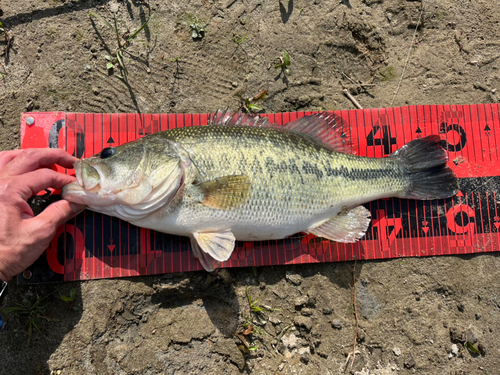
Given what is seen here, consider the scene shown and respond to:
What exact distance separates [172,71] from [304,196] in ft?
6.32

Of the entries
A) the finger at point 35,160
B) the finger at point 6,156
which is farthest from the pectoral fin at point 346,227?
the finger at point 6,156

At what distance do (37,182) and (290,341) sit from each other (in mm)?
2745

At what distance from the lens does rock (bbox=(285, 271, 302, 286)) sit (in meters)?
3.08

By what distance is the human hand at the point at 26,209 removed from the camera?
2.44m

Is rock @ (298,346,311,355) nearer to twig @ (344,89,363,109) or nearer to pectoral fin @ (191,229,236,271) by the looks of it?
pectoral fin @ (191,229,236,271)

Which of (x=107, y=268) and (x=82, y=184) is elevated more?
(x=82, y=184)

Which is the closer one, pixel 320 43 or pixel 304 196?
pixel 304 196

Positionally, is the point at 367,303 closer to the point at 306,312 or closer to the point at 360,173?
the point at 306,312

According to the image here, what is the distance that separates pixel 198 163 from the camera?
8.65 feet

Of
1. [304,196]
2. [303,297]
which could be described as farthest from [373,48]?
[303,297]

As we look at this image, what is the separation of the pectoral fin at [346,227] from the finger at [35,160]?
2.43 m

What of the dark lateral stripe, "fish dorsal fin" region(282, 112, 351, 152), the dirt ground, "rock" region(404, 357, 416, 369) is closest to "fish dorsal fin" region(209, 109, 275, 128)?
"fish dorsal fin" region(282, 112, 351, 152)

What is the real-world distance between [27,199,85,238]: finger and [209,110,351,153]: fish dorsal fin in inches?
59.0

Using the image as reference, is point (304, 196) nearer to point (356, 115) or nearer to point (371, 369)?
point (356, 115)
